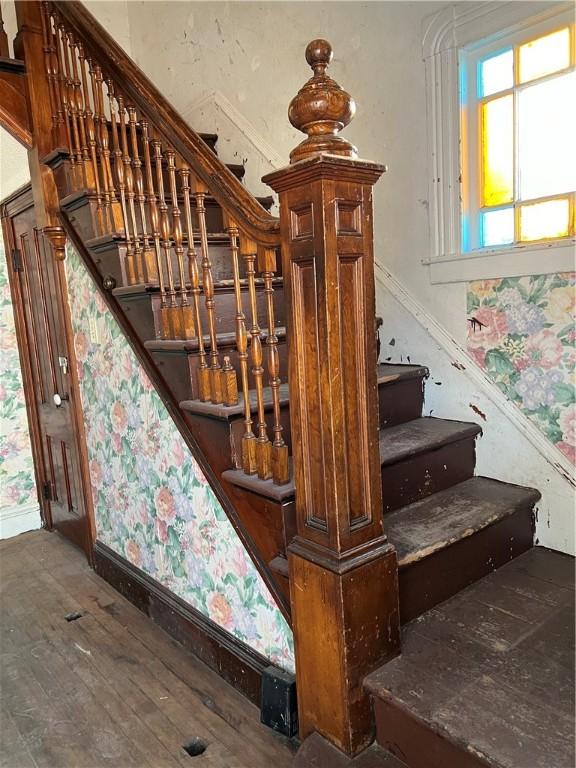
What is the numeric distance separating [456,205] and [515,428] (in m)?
0.85

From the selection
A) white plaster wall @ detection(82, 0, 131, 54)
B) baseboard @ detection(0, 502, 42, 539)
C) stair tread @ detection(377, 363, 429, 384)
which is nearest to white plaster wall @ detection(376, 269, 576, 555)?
stair tread @ detection(377, 363, 429, 384)

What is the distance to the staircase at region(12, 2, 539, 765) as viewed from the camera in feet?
4.17

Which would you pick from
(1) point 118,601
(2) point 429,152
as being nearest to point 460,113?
(2) point 429,152

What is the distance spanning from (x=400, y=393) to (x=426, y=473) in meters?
0.39

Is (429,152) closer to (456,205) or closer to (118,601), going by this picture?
(456,205)

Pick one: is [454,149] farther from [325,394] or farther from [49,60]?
[49,60]

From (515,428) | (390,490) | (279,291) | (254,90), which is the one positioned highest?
(254,90)

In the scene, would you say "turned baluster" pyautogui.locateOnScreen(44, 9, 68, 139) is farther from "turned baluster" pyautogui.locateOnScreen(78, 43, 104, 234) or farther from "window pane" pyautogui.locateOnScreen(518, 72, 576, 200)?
"window pane" pyautogui.locateOnScreen(518, 72, 576, 200)

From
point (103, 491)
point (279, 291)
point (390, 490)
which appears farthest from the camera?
point (103, 491)

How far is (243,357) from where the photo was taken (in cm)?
156

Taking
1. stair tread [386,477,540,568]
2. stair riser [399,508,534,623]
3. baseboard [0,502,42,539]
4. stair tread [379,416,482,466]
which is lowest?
baseboard [0,502,42,539]

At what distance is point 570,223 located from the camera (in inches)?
71.7

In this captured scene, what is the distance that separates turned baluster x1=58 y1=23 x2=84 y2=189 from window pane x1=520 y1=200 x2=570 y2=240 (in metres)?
1.70

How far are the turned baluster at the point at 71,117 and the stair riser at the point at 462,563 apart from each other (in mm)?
1933
